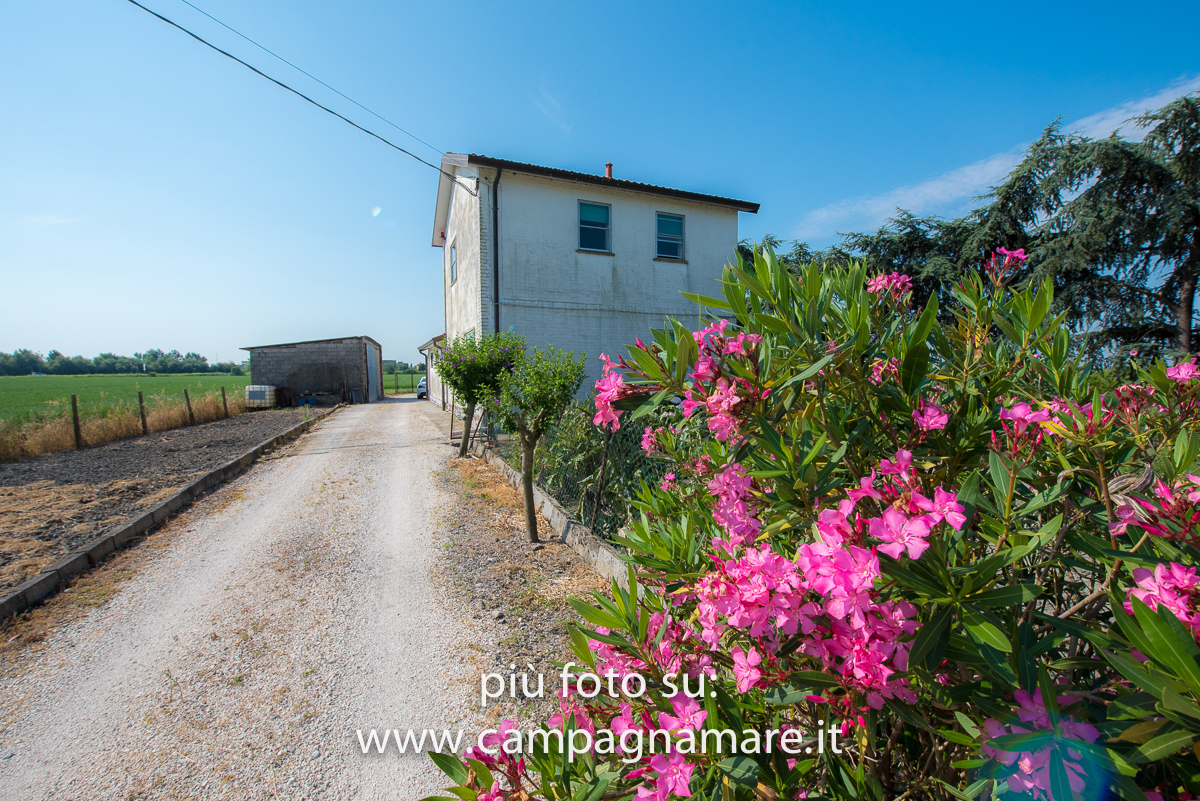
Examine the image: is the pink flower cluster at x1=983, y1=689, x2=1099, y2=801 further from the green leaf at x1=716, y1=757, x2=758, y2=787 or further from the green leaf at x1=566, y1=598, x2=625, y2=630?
the green leaf at x1=566, y1=598, x2=625, y2=630

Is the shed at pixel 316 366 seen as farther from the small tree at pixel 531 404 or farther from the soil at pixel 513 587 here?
the small tree at pixel 531 404

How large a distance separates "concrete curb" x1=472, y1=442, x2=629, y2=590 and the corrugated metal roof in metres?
7.29

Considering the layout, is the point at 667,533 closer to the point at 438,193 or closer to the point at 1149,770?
the point at 1149,770

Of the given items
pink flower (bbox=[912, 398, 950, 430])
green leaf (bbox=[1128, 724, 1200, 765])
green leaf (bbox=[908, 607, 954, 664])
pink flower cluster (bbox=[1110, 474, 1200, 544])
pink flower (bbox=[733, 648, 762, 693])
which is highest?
pink flower (bbox=[912, 398, 950, 430])

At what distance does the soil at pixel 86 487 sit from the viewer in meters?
4.57

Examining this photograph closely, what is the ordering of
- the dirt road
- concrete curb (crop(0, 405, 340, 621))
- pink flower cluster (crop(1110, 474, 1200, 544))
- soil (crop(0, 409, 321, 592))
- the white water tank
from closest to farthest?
pink flower cluster (crop(1110, 474, 1200, 544)), the dirt road, concrete curb (crop(0, 405, 340, 621)), soil (crop(0, 409, 321, 592)), the white water tank

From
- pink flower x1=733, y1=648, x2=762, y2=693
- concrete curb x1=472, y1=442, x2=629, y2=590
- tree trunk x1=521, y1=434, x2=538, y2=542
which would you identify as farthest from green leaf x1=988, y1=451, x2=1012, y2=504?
tree trunk x1=521, y1=434, x2=538, y2=542

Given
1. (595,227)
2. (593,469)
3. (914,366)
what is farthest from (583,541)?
(595,227)

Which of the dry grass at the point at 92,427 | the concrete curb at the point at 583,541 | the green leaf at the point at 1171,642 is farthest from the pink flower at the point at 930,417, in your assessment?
the dry grass at the point at 92,427

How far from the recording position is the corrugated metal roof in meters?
10.6

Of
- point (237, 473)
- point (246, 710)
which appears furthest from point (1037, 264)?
point (237, 473)

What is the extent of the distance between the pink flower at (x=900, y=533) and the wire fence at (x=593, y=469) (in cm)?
331

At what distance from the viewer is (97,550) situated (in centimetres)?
446

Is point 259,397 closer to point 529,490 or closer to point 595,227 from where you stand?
point 595,227
